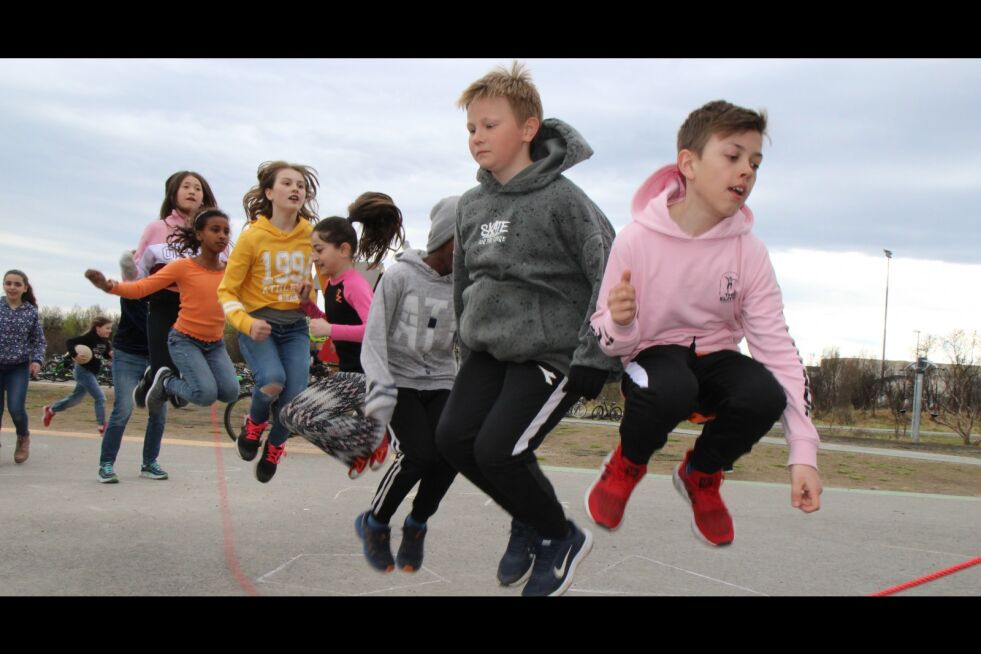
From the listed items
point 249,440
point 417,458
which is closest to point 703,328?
point 417,458

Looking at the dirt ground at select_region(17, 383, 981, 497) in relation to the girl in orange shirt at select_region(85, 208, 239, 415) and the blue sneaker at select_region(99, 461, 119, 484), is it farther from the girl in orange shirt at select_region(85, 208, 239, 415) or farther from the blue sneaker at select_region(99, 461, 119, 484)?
the girl in orange shirt at select_region(85, 208, 239, 415)

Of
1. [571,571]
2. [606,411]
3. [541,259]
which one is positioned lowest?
[606,411]

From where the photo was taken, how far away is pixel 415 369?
3.26 m

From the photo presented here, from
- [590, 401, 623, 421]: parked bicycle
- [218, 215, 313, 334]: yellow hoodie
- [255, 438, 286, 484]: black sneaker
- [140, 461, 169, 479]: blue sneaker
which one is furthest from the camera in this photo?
[590, 401, 623, 421]: parked bicycle

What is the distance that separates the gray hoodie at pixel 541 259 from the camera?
2.59 metres

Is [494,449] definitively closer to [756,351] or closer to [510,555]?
[510,555]

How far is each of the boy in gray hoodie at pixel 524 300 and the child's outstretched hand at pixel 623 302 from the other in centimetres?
34

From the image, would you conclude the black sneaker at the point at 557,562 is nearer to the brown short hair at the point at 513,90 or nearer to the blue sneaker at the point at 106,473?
the brown short hair at the point at 513,90

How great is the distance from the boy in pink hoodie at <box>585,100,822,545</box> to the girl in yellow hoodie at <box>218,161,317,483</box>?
178 cm

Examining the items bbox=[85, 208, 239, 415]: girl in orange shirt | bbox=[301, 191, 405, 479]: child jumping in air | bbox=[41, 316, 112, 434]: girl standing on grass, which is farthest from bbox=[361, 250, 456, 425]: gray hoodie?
bbox=[41, 316, 112, 434]: girl standing on grass

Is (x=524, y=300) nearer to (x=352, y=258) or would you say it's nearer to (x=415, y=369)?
(x=415, y=369)

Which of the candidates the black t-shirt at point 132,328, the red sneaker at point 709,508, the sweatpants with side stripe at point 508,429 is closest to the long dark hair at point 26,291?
the black t-shirt at point 132,328

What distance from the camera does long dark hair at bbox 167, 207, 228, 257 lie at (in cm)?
420

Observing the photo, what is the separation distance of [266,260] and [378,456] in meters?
1.08
